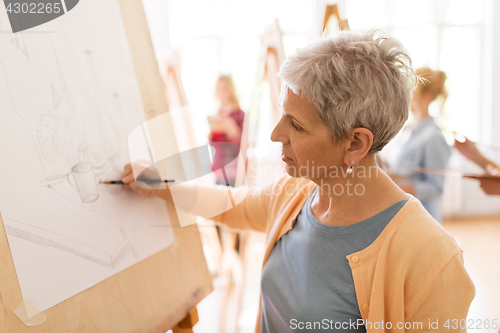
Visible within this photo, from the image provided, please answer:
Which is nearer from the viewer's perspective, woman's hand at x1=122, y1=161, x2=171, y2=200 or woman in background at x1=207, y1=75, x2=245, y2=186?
woman's hand at x1=122, y1=161, x2=171, y2=200

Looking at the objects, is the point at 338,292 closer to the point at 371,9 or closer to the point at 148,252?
the point at 148,252

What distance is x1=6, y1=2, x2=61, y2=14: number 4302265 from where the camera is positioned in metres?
0.68

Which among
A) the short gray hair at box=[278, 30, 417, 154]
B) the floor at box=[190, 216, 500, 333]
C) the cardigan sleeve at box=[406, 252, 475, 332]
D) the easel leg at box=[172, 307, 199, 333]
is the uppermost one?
the short gray hair at box=[278, 30, 417, 154]

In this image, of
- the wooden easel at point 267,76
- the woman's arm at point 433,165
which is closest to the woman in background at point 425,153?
the woman's arm at point 433,165

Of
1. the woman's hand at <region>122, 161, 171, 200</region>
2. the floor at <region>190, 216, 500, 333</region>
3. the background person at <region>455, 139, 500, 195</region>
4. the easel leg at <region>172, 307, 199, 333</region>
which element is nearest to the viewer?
the woman's hand at <region>122, 161, 171, 200</region>

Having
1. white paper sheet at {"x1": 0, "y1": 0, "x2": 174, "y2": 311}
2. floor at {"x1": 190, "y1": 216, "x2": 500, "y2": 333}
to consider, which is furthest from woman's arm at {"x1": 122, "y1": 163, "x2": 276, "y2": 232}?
floor at {"x1": 190, "y1": 216, "x2": 500, "y2": 333}

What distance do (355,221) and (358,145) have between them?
7.5 inches

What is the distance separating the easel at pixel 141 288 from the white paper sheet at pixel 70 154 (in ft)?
0.08

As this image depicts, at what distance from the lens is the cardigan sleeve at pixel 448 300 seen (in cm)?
68

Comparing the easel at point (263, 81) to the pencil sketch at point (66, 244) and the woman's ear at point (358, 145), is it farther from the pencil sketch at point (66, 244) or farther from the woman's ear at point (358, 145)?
the pencil sketch at point (66, 244)

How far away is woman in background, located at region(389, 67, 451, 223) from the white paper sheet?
4.60 ft

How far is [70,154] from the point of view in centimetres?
77

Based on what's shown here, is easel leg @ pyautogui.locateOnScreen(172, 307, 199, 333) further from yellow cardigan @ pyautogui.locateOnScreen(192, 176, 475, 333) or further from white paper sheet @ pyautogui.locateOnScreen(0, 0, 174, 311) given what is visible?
yellow cardigan @ pyautogui.locateOnScreen(192, 176, 475, 333)

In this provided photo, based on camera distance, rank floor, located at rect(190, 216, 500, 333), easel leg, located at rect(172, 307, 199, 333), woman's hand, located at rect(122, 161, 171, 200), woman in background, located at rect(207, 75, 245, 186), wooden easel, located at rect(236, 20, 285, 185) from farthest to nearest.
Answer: woman in background, located at rect(207, 75, 245, 186)
floor, located at rect(190, 216, 500, 333)
wooden easel, located at rect(236, 20, 285, 185)
easel leg, located at rect(172, 307, 199, 333)
woman's hand, located at rect(122, 161, 171, 200)
